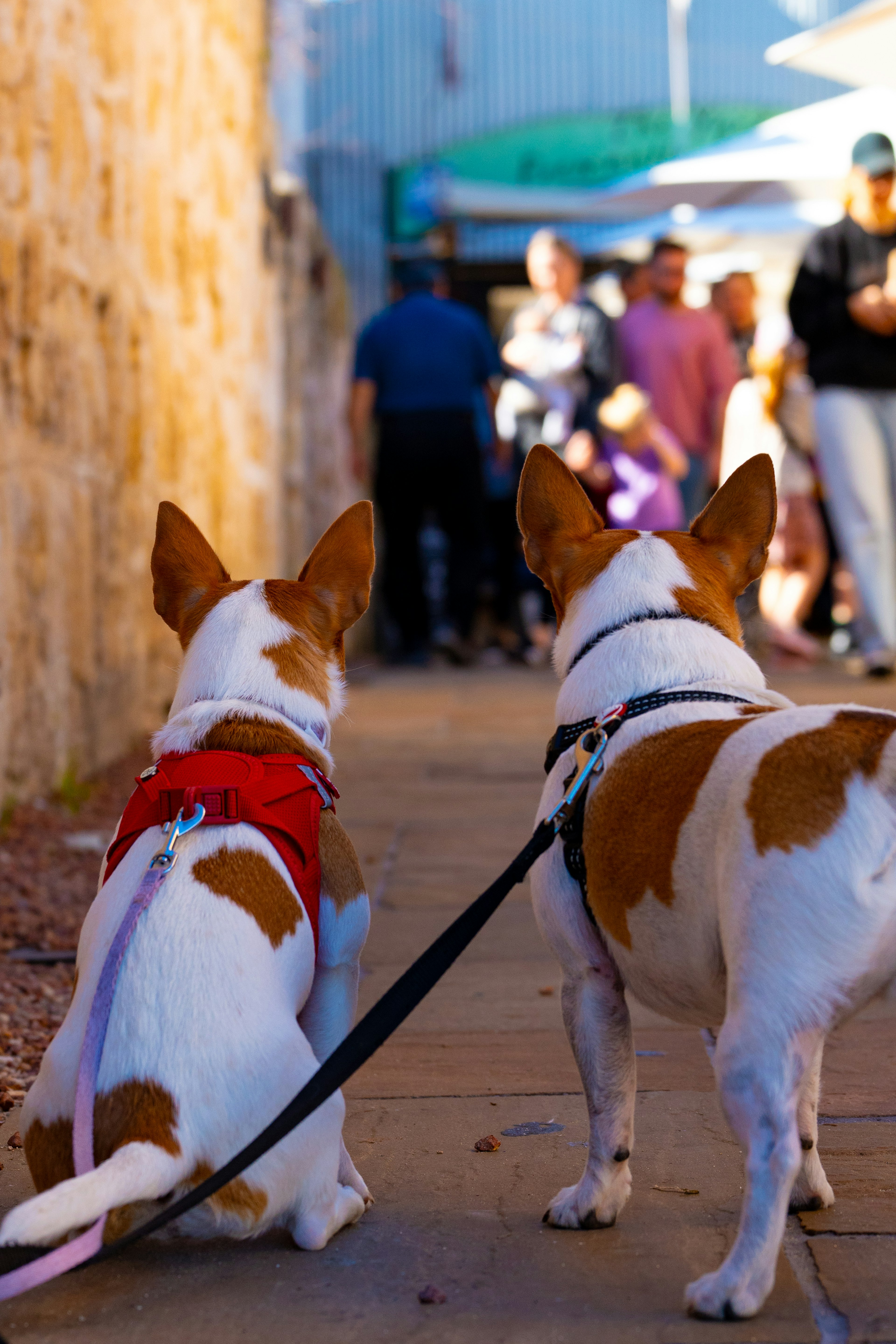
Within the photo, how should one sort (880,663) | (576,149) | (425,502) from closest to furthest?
1. (880,663)
2. (425,502)
3. (576,149)

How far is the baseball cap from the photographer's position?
284 inches

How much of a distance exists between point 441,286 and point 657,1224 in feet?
28.9

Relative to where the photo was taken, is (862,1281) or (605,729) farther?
(605,729)

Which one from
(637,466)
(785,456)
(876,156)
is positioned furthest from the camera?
(785,456)

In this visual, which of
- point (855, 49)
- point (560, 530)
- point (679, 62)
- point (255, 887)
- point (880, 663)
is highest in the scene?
point (679, 62)

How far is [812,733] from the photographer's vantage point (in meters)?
1.85

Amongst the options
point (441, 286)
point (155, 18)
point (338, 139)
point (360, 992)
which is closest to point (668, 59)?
point (338, 139)

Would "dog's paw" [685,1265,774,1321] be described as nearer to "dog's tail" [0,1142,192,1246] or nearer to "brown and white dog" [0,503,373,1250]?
"brown and white dog" [0,503,373,1250]

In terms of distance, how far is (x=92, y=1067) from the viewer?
6.19 ft

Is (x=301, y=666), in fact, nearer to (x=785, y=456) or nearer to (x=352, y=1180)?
(x=352, y=1180)

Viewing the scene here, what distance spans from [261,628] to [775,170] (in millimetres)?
10103

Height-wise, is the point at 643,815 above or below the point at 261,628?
below

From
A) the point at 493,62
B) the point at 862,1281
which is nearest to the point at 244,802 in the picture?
the point at 862,1281

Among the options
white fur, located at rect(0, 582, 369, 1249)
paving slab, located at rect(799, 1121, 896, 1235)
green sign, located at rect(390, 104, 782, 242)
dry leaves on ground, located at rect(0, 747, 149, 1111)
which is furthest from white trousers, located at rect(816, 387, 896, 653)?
green sign, located at rect(390, 104, 782, 242)
